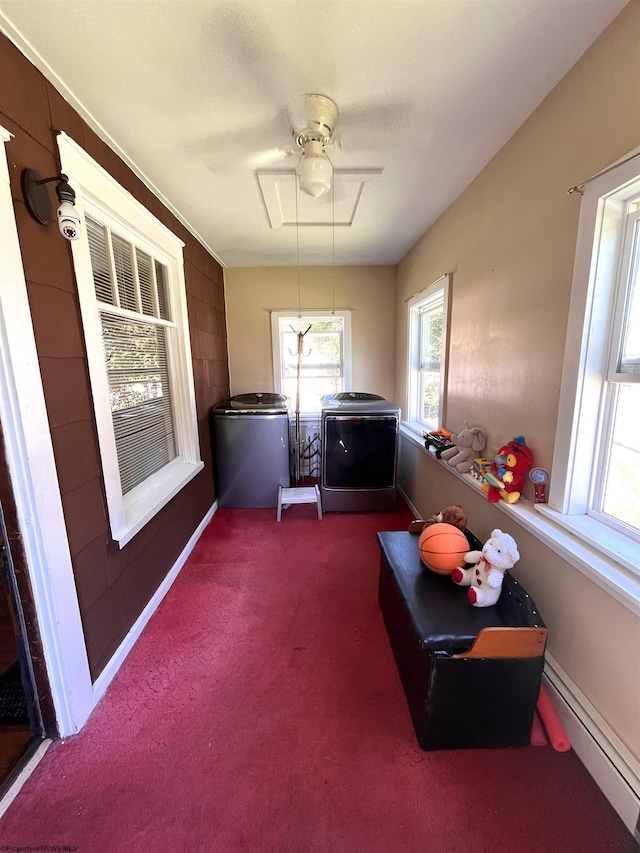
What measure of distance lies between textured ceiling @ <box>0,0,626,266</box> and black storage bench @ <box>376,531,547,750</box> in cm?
191

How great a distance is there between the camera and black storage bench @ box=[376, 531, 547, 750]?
1.06m

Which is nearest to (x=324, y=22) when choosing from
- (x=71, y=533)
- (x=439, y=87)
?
(x=439, y=87)

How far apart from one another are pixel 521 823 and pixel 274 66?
102 inches

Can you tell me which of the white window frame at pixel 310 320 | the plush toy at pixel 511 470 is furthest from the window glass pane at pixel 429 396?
the plush toy at pixel 511 470

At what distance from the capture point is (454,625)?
1141 mm

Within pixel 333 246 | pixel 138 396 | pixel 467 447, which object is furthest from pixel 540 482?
pixel 333 246

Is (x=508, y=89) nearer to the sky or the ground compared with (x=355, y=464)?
nearer to the sky

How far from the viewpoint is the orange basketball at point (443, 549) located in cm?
138

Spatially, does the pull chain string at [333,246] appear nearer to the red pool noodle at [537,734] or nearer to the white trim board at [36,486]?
the white trim board at [36,486]

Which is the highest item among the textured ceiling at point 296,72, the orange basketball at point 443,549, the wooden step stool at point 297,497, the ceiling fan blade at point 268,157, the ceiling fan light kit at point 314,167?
the ceiling fan blade at point 268,157

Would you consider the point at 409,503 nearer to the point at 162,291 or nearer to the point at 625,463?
the point at 625,463

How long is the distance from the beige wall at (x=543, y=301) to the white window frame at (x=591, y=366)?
0.06 m

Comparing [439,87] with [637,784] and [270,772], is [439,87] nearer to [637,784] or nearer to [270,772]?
[637,784]

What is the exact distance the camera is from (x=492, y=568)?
4.03 feet
